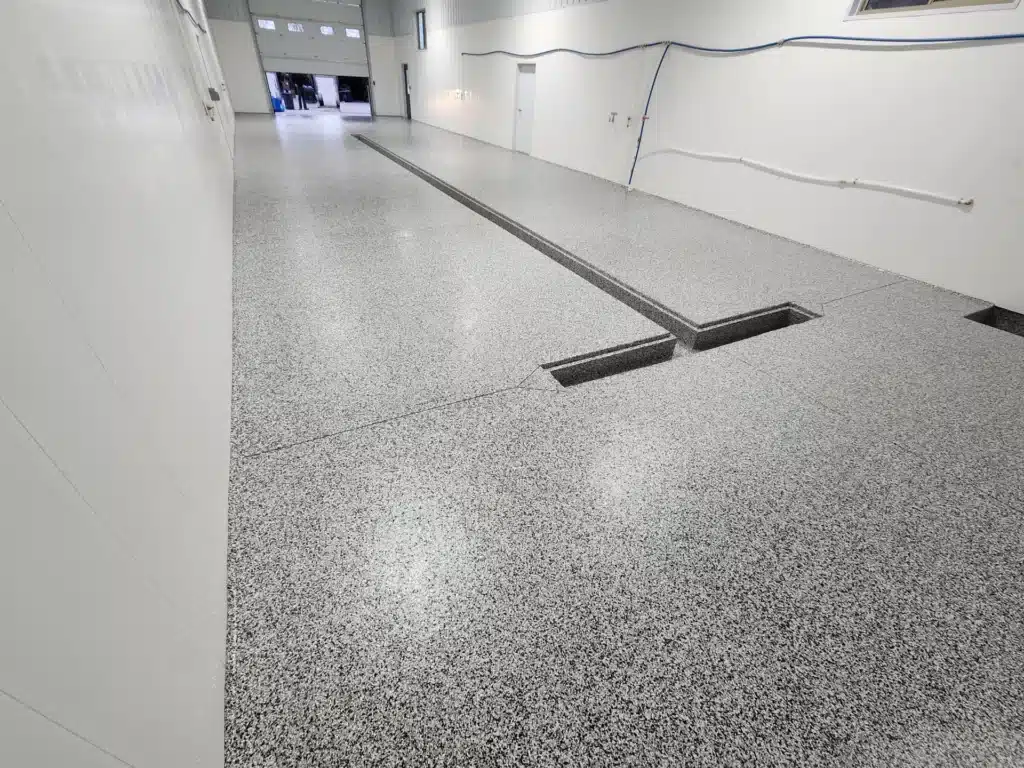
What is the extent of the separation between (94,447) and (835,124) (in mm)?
4744

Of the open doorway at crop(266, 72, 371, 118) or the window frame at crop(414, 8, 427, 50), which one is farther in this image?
the open doorway at crop(266, 72, 371, 118)

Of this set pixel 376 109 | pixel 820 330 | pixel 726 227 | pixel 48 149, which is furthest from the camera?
pixel 376 109

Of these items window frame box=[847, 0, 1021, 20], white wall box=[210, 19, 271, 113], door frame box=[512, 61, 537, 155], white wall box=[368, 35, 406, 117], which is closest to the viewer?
window frame box=[847, 0, 1021, 20]

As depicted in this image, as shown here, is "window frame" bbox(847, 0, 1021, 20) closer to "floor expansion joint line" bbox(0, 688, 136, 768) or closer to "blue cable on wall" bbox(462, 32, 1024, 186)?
"blue cable on wall" bbox(462, 32, 1024, 186)

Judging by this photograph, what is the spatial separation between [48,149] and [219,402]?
0.94m

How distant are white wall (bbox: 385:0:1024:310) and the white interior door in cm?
132

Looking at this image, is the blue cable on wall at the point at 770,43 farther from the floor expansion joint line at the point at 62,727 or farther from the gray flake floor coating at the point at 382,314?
the floor expansion joint line at the point at 62,727

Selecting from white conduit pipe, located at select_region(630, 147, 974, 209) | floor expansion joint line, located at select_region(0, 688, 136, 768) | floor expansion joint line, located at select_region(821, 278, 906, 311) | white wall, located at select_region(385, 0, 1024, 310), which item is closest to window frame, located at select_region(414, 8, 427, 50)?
white wall, located at select_region(385, 0, 1024, 310)

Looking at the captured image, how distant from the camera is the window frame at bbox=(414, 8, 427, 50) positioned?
11008 millimetres

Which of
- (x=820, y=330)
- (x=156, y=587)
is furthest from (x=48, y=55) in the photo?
(x=820, y=330)

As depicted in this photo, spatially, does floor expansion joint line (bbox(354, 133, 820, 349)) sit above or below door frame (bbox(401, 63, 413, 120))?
below

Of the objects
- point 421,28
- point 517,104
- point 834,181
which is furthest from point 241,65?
point 834,181

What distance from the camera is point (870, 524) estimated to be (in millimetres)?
1325

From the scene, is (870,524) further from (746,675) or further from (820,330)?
(820,330)
